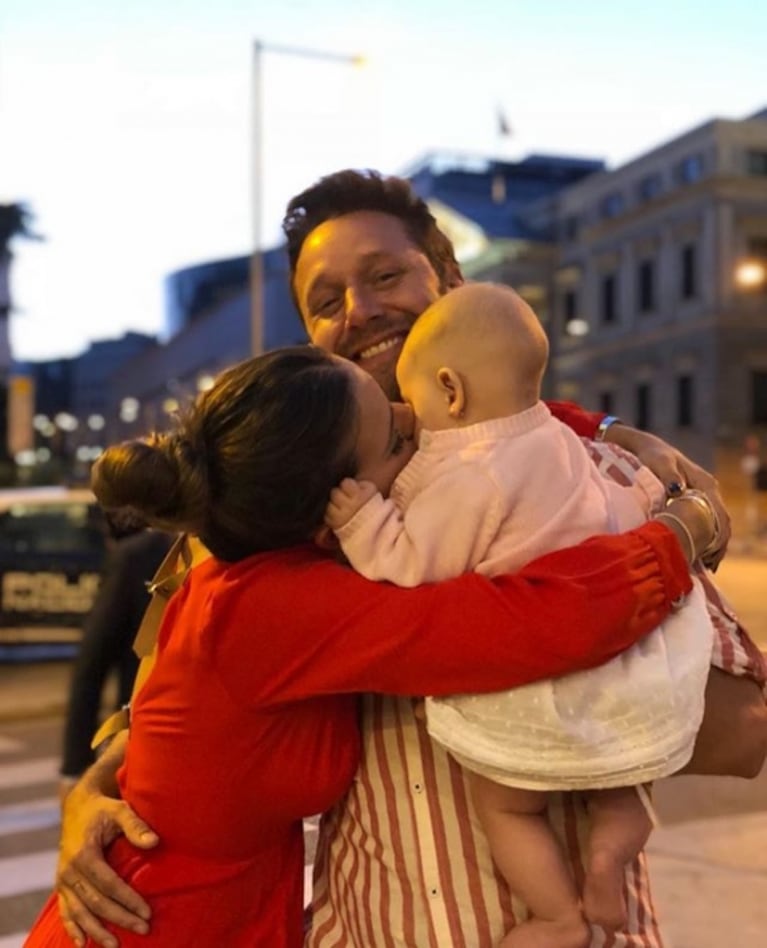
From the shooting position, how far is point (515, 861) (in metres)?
1.50

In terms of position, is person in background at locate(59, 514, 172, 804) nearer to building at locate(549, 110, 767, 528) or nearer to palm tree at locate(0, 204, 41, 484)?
palm tree at locate(0, 204, 41, 484)

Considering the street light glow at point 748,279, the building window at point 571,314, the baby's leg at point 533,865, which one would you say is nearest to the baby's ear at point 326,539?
the baby's leg at point 533,865

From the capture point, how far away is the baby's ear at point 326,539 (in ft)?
5.13

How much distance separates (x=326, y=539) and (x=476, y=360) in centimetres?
31

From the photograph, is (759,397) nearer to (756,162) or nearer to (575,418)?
(756,162)

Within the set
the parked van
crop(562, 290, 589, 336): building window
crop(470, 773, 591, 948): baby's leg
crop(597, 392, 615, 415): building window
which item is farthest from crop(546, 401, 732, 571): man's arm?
crop(562, 290, 589, 336): building window

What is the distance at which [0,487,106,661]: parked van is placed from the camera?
10836 millimetres

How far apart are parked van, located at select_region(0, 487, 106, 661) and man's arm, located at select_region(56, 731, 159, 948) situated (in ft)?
29.6

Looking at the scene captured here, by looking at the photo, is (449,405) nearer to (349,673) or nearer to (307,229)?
(349,673)

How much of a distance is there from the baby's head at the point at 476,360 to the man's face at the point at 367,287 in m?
0.48

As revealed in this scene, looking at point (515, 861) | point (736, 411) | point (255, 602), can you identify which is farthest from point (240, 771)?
point (736, 411)

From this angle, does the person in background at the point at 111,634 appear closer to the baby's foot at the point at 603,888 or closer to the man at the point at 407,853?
the man at the point at 407,853

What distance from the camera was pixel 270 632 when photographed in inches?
58.6

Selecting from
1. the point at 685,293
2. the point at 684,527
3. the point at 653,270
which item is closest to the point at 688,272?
the point at 685,293
